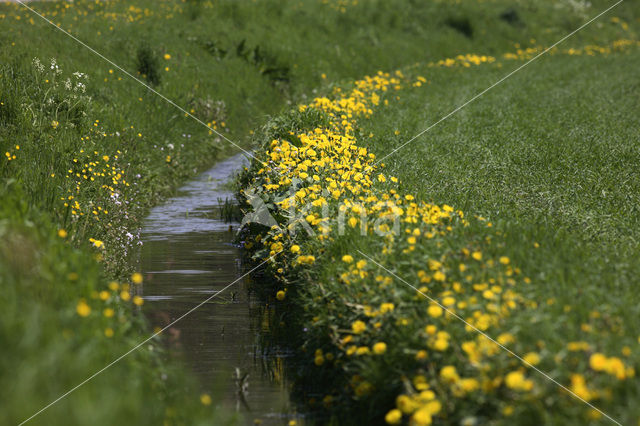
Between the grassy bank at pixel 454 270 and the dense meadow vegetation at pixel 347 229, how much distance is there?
21 mm

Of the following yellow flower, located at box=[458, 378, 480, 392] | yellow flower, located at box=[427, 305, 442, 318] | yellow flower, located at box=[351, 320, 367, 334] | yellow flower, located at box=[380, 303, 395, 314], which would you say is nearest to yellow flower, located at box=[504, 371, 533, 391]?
yellow flower, located at box=[458, 378, 480, 392]

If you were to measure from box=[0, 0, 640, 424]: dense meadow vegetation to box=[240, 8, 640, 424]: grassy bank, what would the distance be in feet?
0.07

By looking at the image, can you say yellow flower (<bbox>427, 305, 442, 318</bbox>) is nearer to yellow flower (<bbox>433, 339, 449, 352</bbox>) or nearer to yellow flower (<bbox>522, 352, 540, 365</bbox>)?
yellow flower (<bbox>433, 339, 449, 352</bbox>)

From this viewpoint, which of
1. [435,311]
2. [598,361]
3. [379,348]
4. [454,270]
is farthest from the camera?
[454,270]

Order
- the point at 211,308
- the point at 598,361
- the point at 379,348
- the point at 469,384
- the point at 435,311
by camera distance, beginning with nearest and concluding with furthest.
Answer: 1. the point at 598,361
2. the point at 469,384
3. the point at 435,311
4. the point at 379,348
5. the point at 211,308

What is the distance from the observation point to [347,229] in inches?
240

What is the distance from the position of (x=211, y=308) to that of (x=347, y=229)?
1724 mm

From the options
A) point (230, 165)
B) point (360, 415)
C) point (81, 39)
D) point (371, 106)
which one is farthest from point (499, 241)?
point (81, 39)

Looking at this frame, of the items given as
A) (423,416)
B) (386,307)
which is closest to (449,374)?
(423,416)

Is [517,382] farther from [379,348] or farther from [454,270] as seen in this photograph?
[454,270]

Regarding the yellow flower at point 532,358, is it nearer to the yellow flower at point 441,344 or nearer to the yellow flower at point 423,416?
the yellow flower at point 441,344

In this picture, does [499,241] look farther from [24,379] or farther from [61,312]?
[24,379]

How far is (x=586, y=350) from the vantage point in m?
3.76

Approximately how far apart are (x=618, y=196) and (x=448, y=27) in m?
Answer: 24.0
